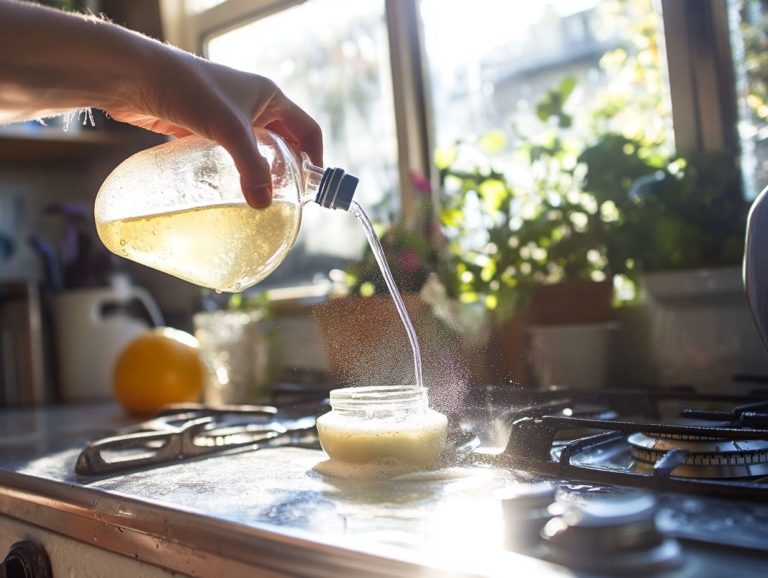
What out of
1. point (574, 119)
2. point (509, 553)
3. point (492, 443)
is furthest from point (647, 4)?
point (509, 553)

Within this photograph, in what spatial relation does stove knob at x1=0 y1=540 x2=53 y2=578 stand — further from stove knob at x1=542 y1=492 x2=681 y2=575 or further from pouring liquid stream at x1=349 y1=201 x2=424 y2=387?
stove knob at x1=542 y1=492 x2=681 y2=575

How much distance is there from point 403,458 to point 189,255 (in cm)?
26

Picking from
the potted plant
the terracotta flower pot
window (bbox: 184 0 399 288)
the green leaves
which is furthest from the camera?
window (bbox: 184 0 399 288)

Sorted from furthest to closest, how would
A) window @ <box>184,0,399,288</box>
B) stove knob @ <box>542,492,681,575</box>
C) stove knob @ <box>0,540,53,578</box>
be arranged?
window @ <box>184,0,399,288</box> → stove knob @ <box>0,540,53,578</box> → stove knob @ <box>542,492,681,575</box>

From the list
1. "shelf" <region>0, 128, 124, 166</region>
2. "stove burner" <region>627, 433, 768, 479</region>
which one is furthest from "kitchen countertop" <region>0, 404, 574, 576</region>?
"shelf" <region>0, 128, 124, 166</region>

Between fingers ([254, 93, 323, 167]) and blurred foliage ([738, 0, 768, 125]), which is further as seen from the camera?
blurred foliage ([738, 0, 768, 125])

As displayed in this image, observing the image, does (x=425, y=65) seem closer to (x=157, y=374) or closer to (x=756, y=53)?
(x=756, y=53)

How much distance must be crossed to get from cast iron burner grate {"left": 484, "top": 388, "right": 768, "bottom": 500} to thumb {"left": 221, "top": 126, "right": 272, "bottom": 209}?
0.95 feet

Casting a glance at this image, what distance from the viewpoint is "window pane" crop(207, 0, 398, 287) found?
1.67 meters

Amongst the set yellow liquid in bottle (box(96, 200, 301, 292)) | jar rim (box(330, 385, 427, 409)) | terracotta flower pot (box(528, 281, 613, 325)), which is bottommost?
jar rim (box(330, 385, 427, 409))

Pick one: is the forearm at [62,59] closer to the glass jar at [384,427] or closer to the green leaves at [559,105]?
the glass jar at [384,427]

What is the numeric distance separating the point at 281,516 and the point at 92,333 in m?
1.39

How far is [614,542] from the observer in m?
0.42

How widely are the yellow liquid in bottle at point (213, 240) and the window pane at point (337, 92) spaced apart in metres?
0.82
